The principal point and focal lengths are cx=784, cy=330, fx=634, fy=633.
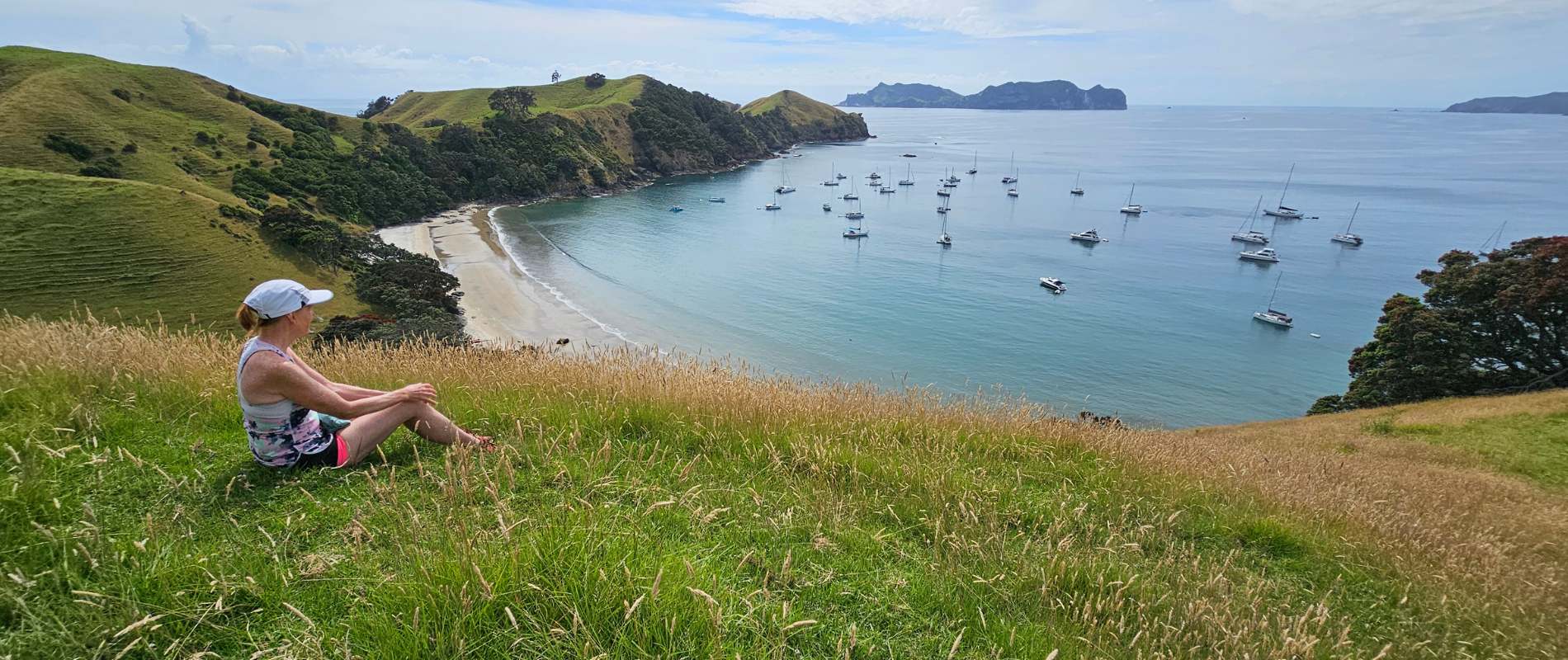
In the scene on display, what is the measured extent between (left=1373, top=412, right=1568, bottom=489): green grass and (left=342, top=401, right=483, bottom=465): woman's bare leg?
20.9m

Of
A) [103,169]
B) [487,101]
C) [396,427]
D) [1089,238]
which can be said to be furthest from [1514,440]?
[487,101]

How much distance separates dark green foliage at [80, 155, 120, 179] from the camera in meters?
55.7

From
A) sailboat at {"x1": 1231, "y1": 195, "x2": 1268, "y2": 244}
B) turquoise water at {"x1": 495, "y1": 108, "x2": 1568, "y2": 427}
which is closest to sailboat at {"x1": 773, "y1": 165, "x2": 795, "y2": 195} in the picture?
turquoise water at {"x1": 495, "y1": 108, "x2": 1568, "y2": 427}

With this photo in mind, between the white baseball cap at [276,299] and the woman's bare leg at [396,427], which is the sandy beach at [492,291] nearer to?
the woman's bare leg at [396,427]

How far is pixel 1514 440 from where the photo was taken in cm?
1656

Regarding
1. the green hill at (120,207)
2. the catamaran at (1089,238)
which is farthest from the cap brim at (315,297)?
the catamaran at (1089,238)

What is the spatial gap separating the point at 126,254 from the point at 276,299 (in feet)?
171

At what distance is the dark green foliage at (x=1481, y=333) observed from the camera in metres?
27.7

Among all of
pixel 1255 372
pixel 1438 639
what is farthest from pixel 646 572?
pixel 1255 372

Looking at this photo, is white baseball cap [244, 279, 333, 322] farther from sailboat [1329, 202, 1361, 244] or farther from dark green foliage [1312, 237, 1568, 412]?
sailboat [1329, 202, 1361, 244]

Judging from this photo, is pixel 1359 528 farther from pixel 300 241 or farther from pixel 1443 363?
pixel 300 241

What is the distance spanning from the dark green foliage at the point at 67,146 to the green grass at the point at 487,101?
6005 centimetres

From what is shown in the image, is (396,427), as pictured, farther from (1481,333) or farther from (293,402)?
(1481,333)

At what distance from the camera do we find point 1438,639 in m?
4.16
